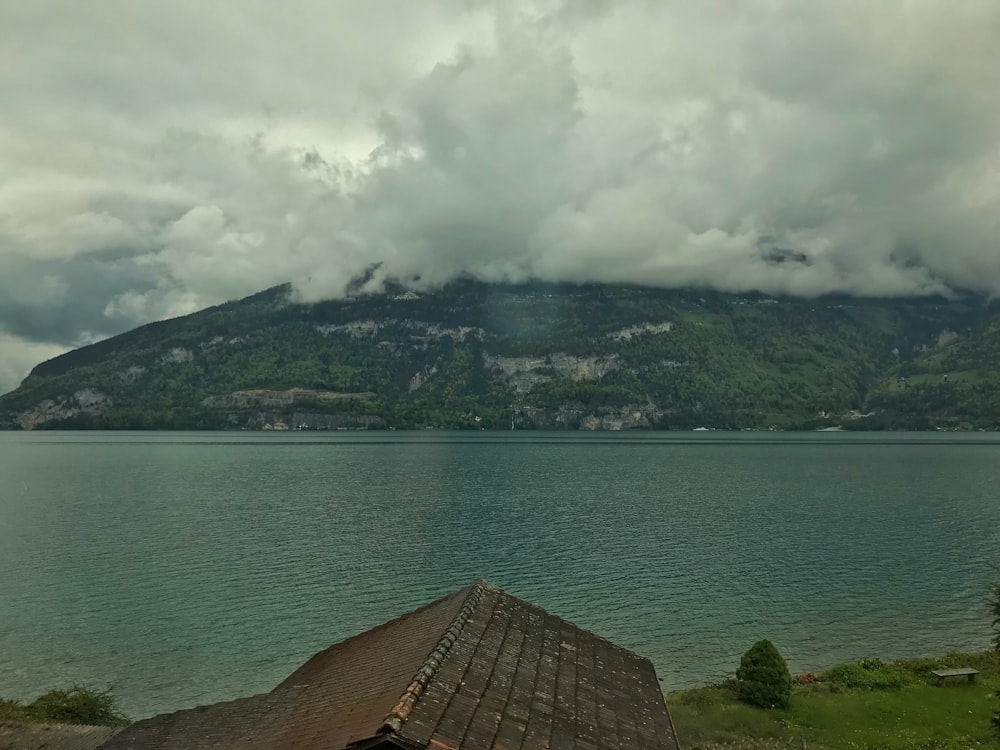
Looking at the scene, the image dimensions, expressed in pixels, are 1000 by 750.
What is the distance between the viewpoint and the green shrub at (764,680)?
34.8 metres

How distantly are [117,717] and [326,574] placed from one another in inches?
1303

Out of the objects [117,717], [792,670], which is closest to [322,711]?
[117,717]

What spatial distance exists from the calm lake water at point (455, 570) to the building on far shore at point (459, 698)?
957 inches

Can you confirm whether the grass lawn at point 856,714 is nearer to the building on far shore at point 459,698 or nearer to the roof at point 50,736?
the building on far shore at point 459,698

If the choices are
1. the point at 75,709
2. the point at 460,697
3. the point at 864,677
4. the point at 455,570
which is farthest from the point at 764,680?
the point at 455,570

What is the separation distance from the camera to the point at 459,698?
14281mm

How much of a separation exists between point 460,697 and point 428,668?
3.10ft

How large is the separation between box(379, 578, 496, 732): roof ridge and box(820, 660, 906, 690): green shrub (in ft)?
90.0

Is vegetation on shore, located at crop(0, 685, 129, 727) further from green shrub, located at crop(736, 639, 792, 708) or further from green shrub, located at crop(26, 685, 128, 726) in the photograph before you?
green shrub, located at crop(736, 639, 792, 708)

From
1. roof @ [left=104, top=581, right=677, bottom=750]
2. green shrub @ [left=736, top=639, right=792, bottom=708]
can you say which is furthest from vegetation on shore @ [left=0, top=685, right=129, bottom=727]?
green shrub @ [left=736, top=639, right=792, bottom=708]

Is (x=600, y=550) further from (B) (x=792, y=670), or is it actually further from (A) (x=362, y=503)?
(A) (x=362, y=503)

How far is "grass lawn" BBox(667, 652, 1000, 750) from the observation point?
30.8m

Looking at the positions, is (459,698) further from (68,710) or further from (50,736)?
(68,710)

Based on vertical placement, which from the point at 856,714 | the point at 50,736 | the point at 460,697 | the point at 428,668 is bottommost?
the point at 856,714
